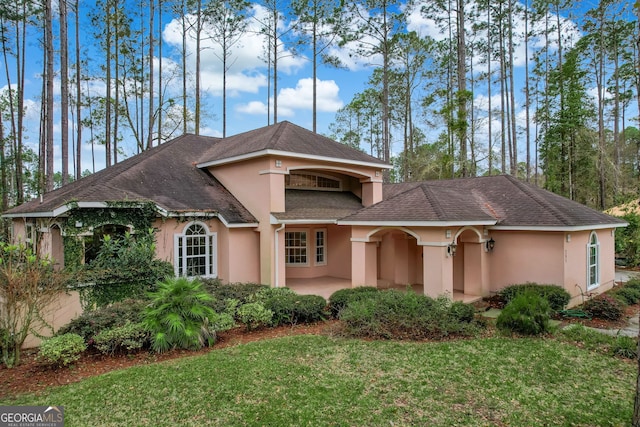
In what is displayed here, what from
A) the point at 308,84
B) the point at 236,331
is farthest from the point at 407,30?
the point at 236,331

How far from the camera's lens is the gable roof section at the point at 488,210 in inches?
464

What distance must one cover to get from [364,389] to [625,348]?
594 centimetres

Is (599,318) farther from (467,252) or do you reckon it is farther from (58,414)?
(58,414)

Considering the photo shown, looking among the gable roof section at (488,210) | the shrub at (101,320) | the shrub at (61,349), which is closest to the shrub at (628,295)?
the gable roof section at (488,210)

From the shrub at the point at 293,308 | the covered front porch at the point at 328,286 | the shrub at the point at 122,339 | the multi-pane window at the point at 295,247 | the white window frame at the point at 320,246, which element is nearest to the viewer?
the shrub at the point at 122,339

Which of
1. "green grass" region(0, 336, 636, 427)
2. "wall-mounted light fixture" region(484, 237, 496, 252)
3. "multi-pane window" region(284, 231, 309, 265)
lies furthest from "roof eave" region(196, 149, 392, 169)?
"green grass" region(0, 336, 636, 427)

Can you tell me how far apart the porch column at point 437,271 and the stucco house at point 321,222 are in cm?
3

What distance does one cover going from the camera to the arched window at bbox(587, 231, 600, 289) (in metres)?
13.3

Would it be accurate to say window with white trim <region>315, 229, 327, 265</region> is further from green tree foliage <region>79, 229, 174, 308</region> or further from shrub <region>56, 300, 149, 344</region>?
shrub <region>56, 300, 149, 344</region>

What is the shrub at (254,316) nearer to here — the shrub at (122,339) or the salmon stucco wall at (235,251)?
the shrub at (122,339)

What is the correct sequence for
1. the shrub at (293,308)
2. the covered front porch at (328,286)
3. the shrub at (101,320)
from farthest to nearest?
the covered front porch at (328,286) < the shrub at (293,308) < the shrub at (101,320)

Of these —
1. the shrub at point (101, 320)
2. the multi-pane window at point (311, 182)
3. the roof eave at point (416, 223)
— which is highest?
the multi-pane window at point (311, 182)

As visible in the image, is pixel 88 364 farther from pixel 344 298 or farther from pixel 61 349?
pixel 344 298

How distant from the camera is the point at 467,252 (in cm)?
1346
